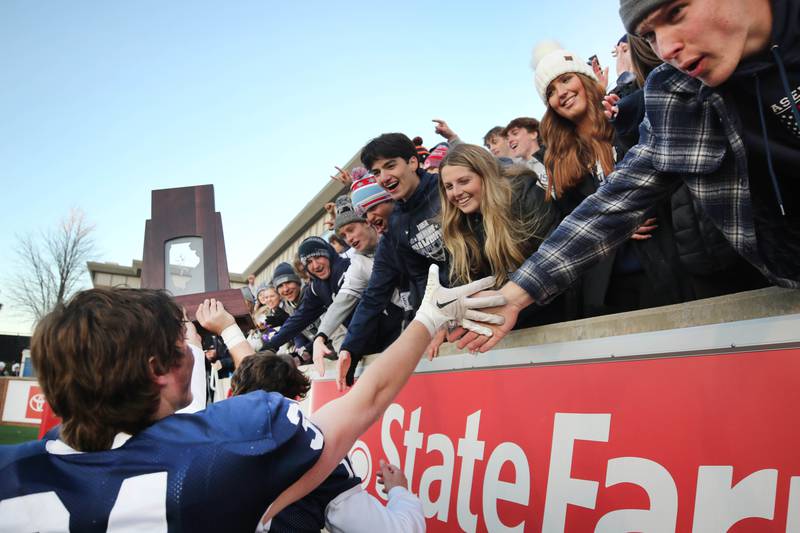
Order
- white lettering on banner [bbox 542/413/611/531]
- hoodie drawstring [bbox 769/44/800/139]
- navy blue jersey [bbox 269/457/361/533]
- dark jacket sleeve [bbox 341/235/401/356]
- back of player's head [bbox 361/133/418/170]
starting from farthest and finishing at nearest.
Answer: dark jacket sleeve [bbox 341/235/401/356], back of player's head [bbox 361/133/418/170], navy blue jersey [bbox 269/457/361/533], white lettering on banner [bbox 542/413/611/531], hoodie drawstring [bbox 769/44/800/139]

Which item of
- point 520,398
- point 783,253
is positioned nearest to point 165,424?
point 520,398

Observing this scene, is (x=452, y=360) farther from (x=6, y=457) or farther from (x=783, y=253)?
(x=6, y=457)

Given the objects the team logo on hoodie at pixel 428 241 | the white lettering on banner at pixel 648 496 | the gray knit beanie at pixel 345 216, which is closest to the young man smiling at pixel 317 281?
the gray knit beanie at pixel 345 216

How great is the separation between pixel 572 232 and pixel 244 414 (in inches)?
48.6

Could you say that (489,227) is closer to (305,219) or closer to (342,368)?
(342,368)

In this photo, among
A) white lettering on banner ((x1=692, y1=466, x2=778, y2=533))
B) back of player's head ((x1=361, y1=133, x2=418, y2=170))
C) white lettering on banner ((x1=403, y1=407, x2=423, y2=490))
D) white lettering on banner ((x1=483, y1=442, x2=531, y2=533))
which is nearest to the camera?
white lettering on banner ((x1=692, y1=466, x2=778, y2=533))

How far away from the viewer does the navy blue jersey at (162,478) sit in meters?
1.32

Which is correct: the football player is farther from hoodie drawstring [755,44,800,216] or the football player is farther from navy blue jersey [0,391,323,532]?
hoodie drawstring [755,44,800,216]

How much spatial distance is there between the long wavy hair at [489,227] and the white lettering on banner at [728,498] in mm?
1299

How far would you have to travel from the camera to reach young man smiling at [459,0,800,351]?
1.32 m

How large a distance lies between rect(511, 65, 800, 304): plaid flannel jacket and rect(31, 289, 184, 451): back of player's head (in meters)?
1.39

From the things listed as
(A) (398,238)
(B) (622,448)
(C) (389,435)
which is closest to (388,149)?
→ (A) (398,238)

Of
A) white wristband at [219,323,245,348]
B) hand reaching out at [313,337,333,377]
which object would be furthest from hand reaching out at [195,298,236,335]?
hand reaching out at [313,337,333,377]

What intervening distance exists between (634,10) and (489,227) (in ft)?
5.21
